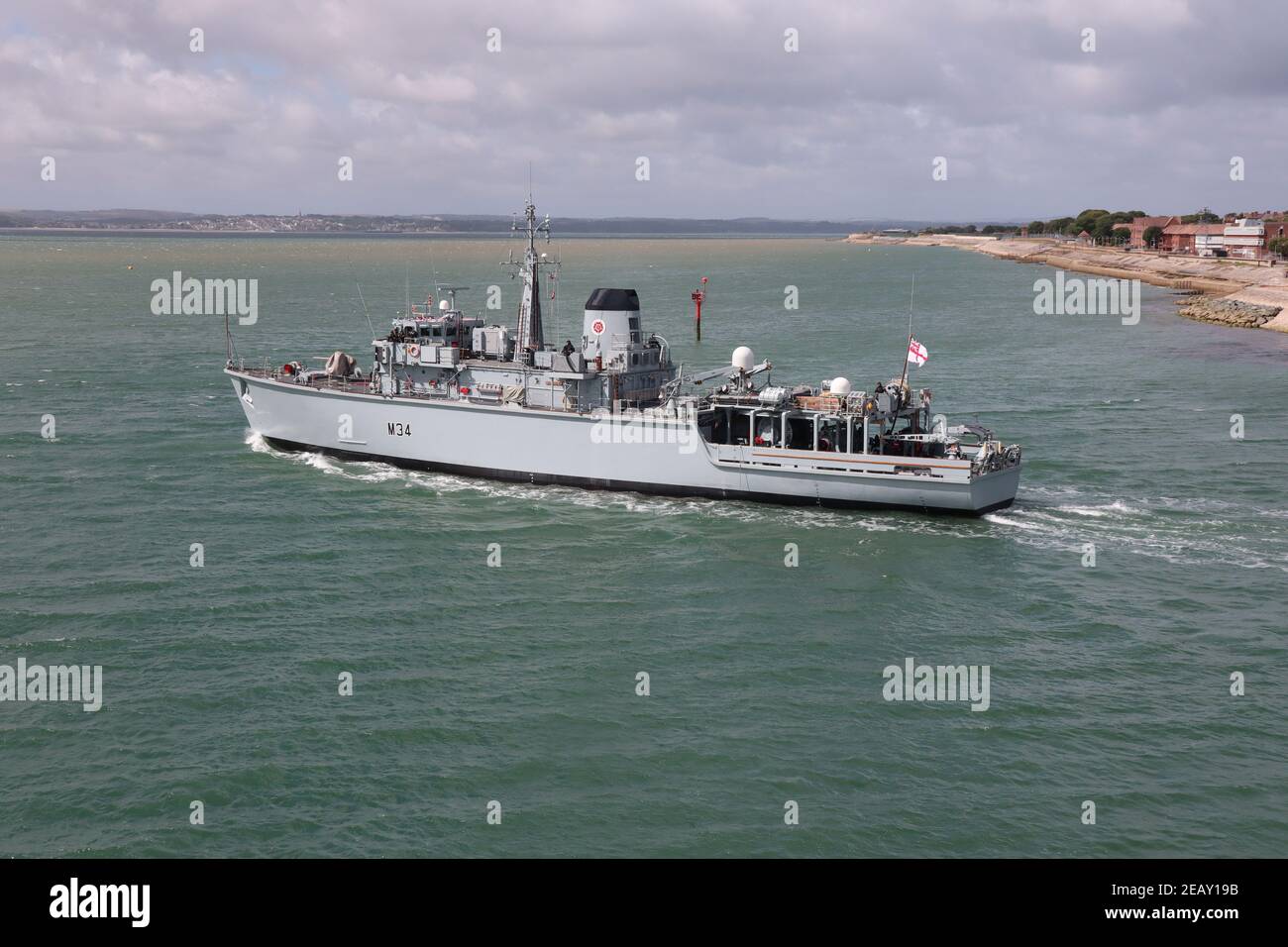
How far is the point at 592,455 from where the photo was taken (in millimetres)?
45000

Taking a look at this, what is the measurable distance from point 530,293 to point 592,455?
880 cm

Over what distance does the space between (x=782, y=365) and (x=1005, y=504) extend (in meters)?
33.3

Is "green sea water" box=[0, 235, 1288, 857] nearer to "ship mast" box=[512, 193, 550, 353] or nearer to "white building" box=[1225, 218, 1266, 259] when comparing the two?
"ship mast" box=[512, 193, 550, 353]

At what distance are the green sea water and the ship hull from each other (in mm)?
927

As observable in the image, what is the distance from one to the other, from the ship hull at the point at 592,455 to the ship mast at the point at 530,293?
4.13 meters

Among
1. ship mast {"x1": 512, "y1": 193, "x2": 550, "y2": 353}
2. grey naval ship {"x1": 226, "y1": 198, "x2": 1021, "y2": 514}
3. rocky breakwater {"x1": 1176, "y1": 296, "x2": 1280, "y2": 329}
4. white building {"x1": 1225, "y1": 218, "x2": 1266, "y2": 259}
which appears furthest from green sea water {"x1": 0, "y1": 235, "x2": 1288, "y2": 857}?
white building {"x1": 1225, "y1": 218, "x2": 1266, "y2": 259}

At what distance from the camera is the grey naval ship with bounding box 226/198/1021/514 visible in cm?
4197

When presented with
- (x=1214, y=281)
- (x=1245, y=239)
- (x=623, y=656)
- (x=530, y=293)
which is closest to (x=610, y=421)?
(x=530, y=293)

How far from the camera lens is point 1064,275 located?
173 meters

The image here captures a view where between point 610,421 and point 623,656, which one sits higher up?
point 610,421

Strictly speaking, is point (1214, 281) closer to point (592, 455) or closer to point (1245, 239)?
point (1245, 239)

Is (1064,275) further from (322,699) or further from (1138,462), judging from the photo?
(322,699)

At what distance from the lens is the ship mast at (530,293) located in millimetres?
48125
